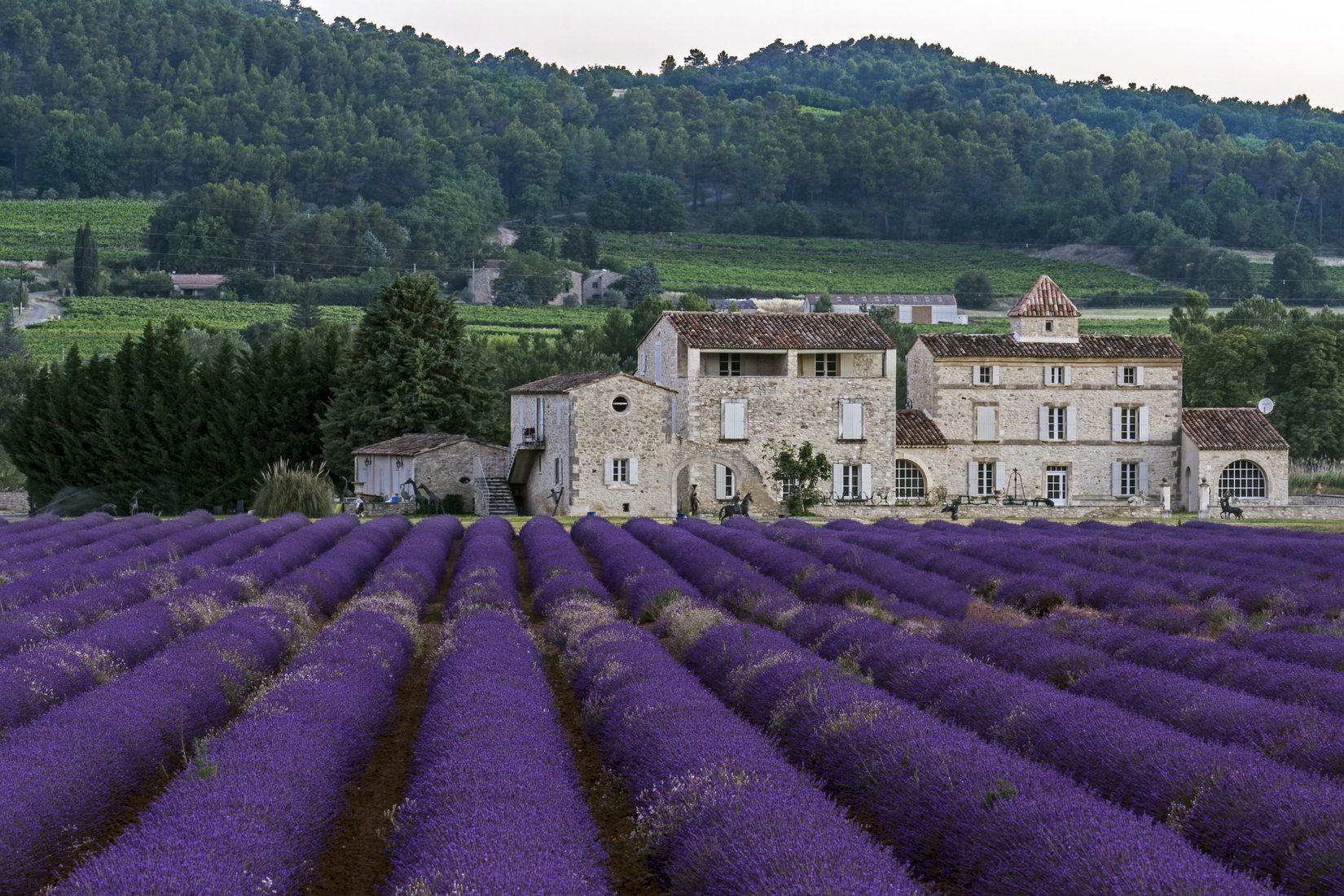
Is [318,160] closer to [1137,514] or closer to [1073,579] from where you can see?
[1137,514]

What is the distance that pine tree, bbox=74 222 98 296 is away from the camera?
3654 inches

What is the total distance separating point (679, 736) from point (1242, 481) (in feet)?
130

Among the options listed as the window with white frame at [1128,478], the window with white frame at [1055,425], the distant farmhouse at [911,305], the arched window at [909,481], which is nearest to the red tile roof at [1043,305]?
the window with white frame at [1055,425]

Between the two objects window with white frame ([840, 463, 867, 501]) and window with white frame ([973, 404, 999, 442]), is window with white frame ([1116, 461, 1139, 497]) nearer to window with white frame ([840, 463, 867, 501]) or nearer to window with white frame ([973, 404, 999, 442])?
window with white frame ([973, 404, 999, 442])

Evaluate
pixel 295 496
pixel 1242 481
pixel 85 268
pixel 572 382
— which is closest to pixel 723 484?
pixel 572 382

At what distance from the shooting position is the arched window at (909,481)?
148ft

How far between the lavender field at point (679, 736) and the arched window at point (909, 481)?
26392 mm

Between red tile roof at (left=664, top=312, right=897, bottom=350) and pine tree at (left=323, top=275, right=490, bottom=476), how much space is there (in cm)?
773

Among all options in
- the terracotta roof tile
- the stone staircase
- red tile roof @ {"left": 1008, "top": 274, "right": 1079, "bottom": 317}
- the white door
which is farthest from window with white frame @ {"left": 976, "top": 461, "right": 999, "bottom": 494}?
the terracotta roof tile

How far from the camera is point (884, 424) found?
143 feet

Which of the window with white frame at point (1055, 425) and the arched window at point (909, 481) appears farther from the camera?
the window with white frame at point (1055, 425)

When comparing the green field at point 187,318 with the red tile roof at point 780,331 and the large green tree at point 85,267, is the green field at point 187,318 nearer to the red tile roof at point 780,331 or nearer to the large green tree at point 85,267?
the large green tree at point 85,267

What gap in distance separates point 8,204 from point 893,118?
73695 millimetres

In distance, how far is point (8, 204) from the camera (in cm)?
11738
